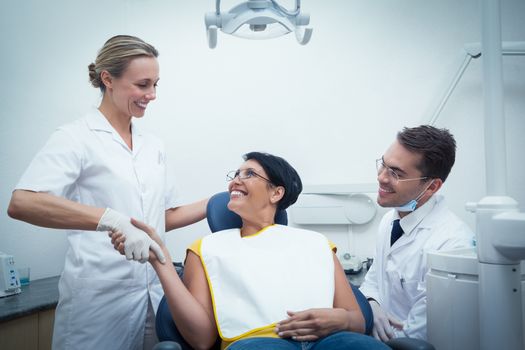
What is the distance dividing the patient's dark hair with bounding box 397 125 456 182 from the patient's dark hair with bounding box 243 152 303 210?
0.44 m

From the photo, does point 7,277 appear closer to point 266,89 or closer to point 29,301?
point 29,301

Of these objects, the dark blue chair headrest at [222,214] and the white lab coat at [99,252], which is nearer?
the white lab coat at [99,252]

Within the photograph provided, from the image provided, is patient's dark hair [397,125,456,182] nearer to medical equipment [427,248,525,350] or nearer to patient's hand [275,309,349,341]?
medical equipment [427,248,525,350]

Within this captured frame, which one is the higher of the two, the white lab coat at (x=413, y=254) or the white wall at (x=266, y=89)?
the white wall at (x=266, y=89)

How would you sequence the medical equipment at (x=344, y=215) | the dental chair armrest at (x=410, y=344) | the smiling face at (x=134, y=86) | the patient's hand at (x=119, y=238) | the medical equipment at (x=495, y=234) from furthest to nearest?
the medical equipment at (x=344, y=215), the smiling face at (x=134, y=86), the patient's hand at (x=119, y=238), the dental chair armrest at (x=410, y=344), the medical equipment at (x=495, y=234)

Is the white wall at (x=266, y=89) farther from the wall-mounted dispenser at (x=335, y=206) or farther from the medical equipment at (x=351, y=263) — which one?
the medical equipment at (x=351, y=263)

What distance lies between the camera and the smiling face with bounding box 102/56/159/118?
1533 mm

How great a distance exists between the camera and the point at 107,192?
1.50 m

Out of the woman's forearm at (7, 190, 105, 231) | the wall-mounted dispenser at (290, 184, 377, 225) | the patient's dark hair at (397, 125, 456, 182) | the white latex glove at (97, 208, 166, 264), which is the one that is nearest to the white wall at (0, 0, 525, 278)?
the wall-mounted dispenser at (290, 184, 377, 225)

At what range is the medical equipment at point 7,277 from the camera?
1.87 metres

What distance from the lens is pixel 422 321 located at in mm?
1438

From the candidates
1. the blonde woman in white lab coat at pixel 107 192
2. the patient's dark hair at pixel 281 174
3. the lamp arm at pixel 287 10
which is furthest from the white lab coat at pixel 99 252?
the lamp arm at pixel 287 10

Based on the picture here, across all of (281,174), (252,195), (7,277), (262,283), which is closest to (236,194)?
(252,195)

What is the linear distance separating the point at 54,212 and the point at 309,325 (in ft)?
2.65
